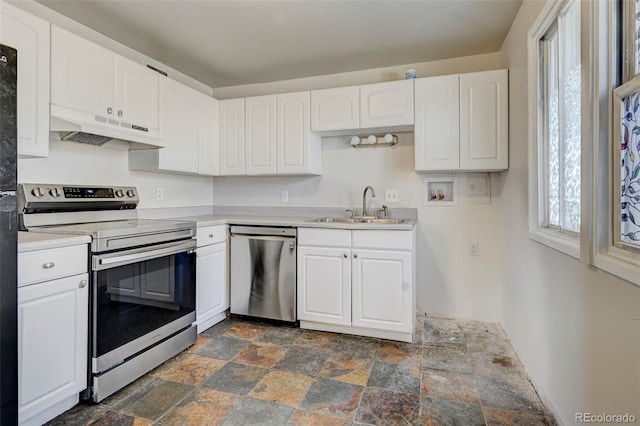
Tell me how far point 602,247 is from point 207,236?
2425 millimetres

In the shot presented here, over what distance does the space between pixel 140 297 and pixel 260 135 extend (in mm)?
1749

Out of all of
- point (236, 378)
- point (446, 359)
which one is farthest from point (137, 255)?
point (446, 359)

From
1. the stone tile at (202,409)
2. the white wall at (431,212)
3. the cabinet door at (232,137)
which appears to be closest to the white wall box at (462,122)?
the white wall at (431,212)

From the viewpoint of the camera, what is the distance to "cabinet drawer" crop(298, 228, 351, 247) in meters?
2.57

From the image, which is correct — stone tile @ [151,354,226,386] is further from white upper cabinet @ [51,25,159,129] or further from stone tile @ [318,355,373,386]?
white upper cabinet @ [51,25,159,129]

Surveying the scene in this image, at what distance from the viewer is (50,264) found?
155cm

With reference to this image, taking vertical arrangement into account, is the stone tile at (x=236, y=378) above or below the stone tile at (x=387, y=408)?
above

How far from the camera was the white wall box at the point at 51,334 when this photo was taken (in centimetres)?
145

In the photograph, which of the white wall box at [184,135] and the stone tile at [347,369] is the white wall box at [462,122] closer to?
the stone tile at [347,369]

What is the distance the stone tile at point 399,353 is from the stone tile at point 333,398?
42cm

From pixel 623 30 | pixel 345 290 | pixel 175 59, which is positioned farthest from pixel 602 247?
pixel 175 59

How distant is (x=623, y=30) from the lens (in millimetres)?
1106

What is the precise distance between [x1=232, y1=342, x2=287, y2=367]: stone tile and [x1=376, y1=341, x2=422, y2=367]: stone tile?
70cm

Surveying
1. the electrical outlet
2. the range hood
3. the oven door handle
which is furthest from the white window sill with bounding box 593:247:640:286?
the range hood
